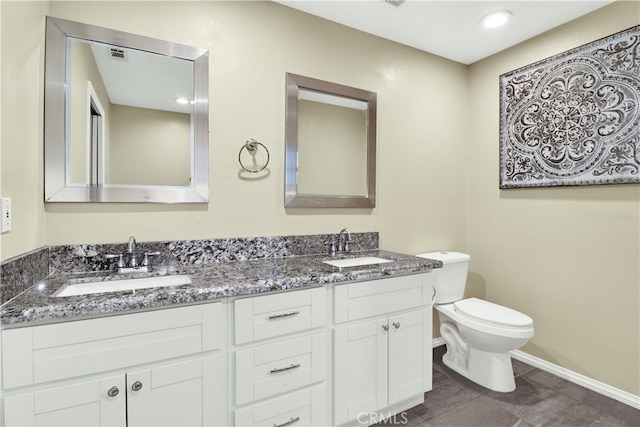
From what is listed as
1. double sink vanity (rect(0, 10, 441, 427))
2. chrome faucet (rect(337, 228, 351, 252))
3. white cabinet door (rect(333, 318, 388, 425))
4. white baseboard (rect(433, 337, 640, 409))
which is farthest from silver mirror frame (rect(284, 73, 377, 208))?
white baseboard (rect(433, 337, 640, 409))

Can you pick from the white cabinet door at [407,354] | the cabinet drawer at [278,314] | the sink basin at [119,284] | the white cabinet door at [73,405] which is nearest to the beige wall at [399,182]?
the sink basin at [119,284]

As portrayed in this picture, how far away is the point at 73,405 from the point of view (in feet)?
3.43

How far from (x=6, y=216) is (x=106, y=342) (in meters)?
Result: 0.56

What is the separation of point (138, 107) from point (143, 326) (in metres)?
1.10

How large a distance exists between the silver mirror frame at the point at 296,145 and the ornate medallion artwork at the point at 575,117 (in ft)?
3.63

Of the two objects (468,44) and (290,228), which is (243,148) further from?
(468,44)

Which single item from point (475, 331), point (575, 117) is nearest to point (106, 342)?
point (475, 331)

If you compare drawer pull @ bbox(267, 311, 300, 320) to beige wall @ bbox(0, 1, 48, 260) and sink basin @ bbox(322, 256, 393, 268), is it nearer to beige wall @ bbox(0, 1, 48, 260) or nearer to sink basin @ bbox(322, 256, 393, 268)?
sink basin @ bbox(322, 256, 393, 268)

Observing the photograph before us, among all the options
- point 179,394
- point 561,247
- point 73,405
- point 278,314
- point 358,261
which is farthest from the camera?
point 561,247

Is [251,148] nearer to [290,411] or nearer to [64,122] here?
[64,122]

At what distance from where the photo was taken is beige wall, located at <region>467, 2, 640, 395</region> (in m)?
1.93

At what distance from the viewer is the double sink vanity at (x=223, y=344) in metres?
1.03

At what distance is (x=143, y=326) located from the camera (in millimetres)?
1136

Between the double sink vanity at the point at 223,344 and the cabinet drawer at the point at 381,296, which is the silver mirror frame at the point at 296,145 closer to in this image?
the double sink vanity at the point at 223,344
